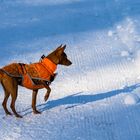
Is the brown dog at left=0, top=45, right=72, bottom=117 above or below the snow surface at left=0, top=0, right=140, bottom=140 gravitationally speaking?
above

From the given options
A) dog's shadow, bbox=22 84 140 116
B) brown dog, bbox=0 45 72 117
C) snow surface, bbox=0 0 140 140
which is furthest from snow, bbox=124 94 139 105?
brown dog, bbox=0 45 72 117

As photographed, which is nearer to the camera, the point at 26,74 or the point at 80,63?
the point at 26,74

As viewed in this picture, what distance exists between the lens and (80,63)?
28.0 ft

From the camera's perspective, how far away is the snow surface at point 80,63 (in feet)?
19.8

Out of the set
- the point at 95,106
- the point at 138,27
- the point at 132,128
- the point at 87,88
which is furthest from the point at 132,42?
the point at 132,128

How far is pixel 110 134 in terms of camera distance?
5.86 metres

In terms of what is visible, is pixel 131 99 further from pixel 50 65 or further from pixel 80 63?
pixel 80 63

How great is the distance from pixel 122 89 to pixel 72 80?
0.84 meters

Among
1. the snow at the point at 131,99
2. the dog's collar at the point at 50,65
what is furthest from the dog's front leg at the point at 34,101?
the snow at the point at 131,99

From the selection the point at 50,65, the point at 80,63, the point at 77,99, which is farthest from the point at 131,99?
the point at 80,63

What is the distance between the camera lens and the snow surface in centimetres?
604

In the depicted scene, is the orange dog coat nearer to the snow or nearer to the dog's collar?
the dog's collar

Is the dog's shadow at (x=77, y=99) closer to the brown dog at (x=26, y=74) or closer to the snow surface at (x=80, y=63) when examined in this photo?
the snow surface at (x=80, y=63)

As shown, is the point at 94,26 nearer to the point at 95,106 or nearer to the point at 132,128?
the point at 95,106
